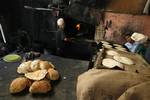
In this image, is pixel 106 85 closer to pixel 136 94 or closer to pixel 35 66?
pixel 136 94

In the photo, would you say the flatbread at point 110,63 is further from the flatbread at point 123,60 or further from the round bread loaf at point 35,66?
the round bread loaf at point 35,66

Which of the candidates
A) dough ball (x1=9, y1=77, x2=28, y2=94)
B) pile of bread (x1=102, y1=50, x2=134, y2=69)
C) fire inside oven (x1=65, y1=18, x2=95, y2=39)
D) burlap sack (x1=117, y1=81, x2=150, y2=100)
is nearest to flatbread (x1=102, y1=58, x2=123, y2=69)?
pile of bread (x1=102, y1=50, x2=134, y2=69)

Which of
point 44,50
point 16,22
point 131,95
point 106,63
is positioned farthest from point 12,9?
point 131,95

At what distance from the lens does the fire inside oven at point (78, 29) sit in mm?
2842

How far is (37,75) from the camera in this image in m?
1.69

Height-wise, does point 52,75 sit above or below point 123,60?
below

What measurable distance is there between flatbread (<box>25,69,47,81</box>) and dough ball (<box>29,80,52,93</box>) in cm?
6

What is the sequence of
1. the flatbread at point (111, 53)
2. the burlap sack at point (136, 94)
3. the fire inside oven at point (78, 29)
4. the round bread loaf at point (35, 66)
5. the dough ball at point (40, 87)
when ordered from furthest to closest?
the fire inside oven at point (78, 29)
the flatbread at point (111, 53)
the round bread loaf at point (35, 66)
the dough ball at point (40, 87)
the burlap sack at point (136, 94)

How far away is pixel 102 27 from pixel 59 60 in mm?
952

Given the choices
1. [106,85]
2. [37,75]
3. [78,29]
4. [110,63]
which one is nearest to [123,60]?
[110,63]

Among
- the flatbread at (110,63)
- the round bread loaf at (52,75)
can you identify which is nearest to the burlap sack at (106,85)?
the flatbread at (110,63)

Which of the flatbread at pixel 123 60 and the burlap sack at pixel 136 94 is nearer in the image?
the burlap sack at pixel 136 94

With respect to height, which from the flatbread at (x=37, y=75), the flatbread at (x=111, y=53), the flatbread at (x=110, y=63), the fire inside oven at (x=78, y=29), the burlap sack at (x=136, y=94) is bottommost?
the flatbread at (x=37, y=75)

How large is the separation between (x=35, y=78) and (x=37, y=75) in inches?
1.6
